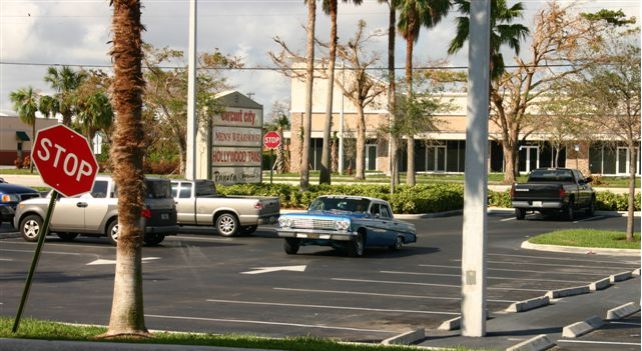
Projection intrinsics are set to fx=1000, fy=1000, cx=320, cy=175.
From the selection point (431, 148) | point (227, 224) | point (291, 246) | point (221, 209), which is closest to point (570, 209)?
point (227, 224)

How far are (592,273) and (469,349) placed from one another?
10439mm

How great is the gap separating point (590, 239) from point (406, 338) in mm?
16695

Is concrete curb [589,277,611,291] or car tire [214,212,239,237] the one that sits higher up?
car tire [214,212,239,237]

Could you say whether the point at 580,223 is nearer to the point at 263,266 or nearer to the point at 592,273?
the point at 592,273

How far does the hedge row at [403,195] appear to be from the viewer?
3719 cm

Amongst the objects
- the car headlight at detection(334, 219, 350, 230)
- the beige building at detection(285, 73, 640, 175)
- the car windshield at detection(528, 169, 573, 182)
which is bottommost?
the car headlight at detection(334, 219, 350, 230)

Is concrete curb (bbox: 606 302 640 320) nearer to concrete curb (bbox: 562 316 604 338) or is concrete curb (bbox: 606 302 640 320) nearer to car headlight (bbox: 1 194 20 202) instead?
concrete curb (bbox: 562 316 604 338)

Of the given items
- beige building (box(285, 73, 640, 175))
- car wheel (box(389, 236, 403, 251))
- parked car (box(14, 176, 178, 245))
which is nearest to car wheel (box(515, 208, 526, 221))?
car wheel (box(389, 236, 403, 251))

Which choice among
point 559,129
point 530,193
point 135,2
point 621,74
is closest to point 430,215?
point 530,193

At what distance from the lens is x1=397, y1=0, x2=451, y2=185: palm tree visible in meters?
46.5

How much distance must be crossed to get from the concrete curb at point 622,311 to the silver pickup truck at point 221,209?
13.4 meters

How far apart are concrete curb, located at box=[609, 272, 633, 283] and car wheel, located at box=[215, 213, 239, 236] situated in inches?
447

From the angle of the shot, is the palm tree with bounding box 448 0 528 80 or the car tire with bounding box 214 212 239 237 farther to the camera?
the palm tree with bounding box 448 0 528 80

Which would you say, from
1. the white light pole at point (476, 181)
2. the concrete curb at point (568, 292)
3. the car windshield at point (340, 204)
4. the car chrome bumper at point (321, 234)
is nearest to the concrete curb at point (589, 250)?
the car windshield at point (340, 204)
